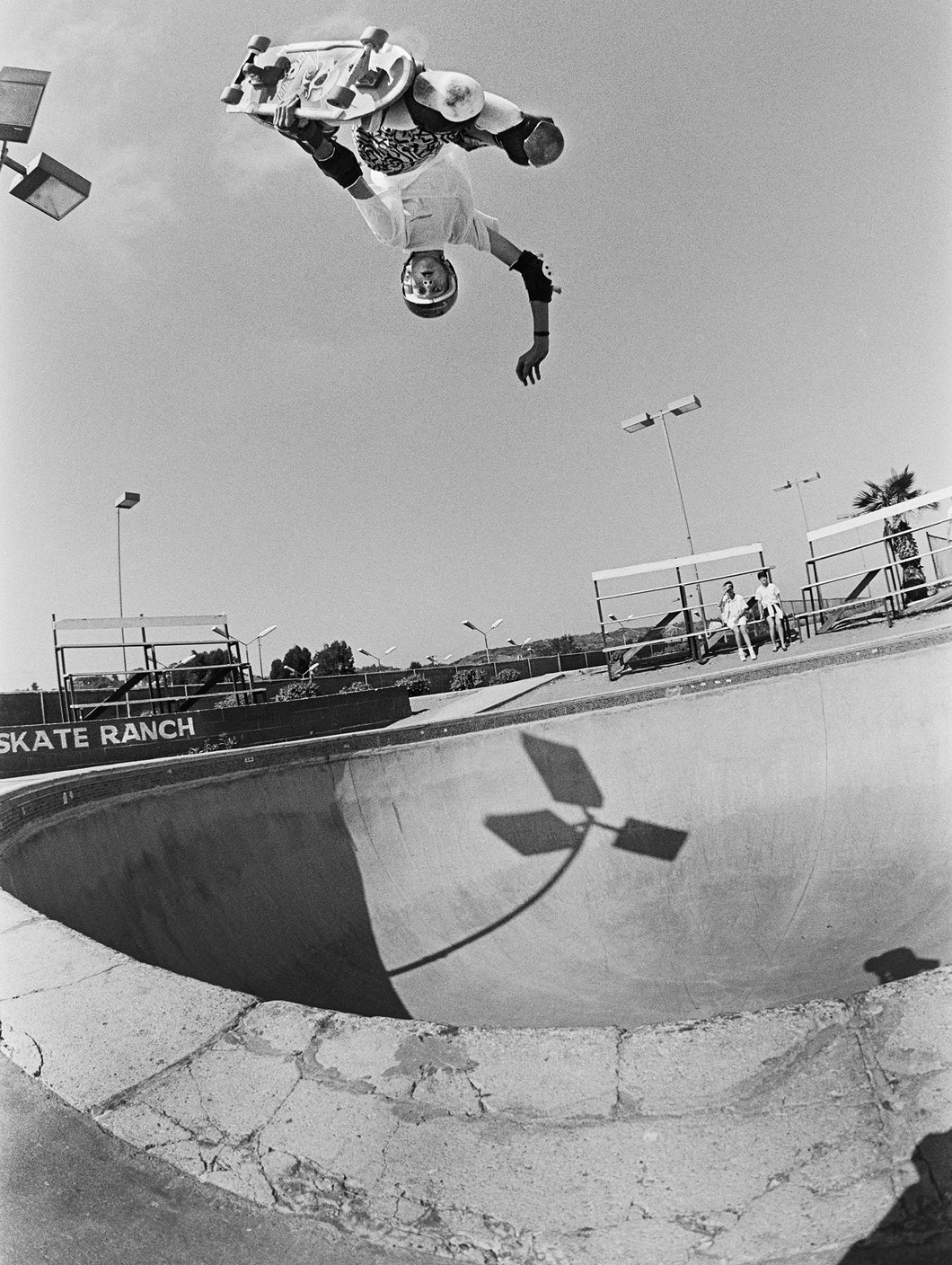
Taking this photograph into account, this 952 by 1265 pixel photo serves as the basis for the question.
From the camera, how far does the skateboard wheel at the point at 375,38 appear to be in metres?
2.07

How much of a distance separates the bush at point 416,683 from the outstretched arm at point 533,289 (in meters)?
24.7

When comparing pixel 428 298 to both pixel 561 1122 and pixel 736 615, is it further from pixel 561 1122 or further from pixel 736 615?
pixel 736 615

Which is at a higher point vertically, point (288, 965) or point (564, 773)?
point (564, 773)

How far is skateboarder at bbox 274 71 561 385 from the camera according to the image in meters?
2.18

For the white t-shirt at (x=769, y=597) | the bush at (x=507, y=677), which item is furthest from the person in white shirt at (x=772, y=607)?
the bush at (x=507, y=677)

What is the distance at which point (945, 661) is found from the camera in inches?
253

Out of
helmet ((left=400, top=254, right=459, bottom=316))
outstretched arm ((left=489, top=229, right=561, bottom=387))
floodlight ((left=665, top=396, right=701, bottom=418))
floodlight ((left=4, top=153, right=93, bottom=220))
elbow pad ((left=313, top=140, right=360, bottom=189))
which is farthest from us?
floodlight ((left=665, top=396, right=701, bottom=418))

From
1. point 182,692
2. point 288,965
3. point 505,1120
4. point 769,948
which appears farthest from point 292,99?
point 182,692

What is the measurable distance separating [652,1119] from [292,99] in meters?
2.79

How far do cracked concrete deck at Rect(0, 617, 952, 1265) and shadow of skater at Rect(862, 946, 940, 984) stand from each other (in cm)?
341

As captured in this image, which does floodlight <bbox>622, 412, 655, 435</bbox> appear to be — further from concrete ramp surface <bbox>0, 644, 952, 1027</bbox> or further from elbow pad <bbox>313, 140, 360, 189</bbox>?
elbow pad <bbox>313, 140, 360, 189</bbox>

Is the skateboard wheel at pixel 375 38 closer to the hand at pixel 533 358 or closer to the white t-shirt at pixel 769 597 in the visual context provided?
the hand at pixel 533 358

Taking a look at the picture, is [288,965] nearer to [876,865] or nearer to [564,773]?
[564,773]

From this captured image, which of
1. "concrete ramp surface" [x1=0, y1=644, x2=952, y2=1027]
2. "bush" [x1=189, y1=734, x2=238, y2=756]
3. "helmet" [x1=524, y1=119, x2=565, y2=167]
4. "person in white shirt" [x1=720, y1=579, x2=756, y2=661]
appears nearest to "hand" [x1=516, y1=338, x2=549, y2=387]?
"helmet" [x1=524, y1=119, x2=565, y2=167]
